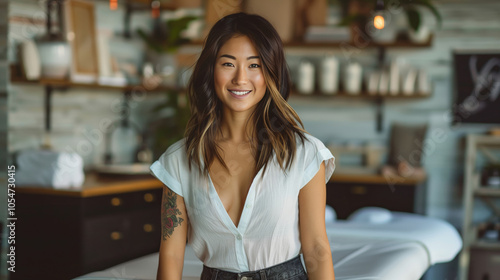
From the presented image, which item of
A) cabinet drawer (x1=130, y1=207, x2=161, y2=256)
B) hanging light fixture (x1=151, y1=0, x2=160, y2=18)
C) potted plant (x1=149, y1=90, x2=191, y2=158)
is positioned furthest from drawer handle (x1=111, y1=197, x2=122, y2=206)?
hanging light fixture (x1=151, y1=0, x2=160, y2=18)

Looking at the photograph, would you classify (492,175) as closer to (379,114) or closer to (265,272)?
(379,114)

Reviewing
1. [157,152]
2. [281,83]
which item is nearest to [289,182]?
[281,83]

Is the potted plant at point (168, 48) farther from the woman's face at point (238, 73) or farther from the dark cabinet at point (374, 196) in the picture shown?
the woman's face at point (238, 73)

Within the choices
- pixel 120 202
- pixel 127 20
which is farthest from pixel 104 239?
pixel 127 20

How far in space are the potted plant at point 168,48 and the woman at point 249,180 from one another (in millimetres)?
2845

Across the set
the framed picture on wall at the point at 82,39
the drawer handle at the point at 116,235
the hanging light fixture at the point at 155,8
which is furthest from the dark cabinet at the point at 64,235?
the hanging light fixture at the point at 155,8

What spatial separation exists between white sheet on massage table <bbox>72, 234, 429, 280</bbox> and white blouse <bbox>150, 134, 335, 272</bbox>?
407mm

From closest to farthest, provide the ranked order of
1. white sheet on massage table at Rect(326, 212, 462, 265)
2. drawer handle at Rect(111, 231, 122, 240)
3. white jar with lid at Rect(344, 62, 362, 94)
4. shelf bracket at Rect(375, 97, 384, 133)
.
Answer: white sheet on massage table at Rect(326, 212, 462, 265) → drawer handle at Rect(111, 231, 122, 240) → white jar with lid at Rect(344, 62, 362, 94) → shelf bracket at Rect(375, 97, 384, 133)

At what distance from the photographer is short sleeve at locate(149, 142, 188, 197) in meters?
1.47

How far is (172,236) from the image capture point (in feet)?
4.82

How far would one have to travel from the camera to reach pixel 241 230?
55.4 inches

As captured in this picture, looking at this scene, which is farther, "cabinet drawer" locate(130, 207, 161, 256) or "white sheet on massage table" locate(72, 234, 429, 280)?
"cabinet drawer" locate(130, 207, 161, 256)

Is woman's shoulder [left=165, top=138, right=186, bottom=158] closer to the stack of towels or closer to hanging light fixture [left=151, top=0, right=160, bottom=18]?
the stack of towels

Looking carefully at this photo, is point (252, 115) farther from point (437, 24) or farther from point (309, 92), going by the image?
point (437, 24)
